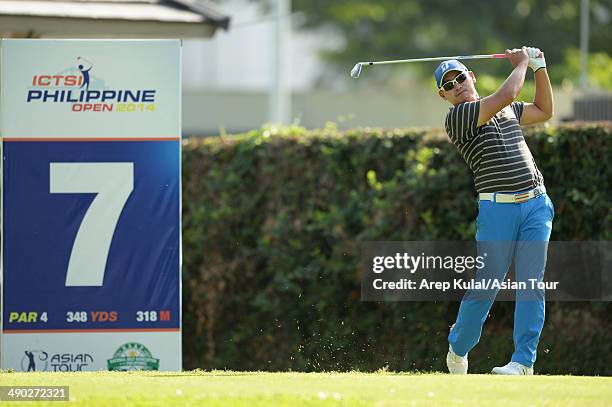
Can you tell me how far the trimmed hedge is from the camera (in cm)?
1009

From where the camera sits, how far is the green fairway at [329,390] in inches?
245

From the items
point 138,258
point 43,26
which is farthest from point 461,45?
point 138,258

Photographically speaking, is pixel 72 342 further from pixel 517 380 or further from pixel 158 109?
pixel 517 380

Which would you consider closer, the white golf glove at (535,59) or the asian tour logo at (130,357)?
the white golf glove at (535,59)

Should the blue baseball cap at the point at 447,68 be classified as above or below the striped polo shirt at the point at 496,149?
above

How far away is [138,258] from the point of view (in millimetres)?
8477

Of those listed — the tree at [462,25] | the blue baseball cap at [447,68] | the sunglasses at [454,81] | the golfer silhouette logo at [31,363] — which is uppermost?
the tree at [462,25]

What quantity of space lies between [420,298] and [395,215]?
1100 millimetres

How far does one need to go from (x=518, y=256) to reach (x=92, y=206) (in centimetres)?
270

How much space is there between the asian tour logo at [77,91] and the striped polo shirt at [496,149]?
6.88 feet

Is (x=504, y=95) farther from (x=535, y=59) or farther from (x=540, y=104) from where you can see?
(x=540, y=104)

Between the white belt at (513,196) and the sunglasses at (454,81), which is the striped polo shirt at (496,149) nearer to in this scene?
the white belt at (513,196)

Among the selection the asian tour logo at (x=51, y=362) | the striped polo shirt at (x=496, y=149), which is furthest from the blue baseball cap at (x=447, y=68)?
the asian tour logo at (x=51, y=362)

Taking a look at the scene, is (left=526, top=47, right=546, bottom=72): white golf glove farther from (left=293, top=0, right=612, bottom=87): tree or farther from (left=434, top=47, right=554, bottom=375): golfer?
(left=293, top=0, right=612, bottom=87): tree
